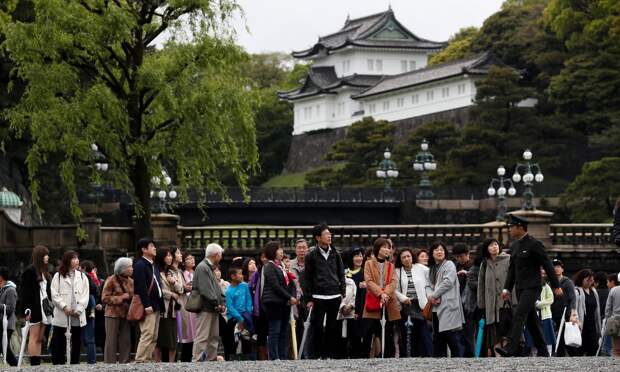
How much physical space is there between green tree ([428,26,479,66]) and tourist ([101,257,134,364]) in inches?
3023

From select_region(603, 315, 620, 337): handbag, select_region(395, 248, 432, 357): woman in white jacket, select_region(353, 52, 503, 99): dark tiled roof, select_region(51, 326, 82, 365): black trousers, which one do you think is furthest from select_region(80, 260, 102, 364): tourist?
select_region(353, 52, 503, 99): dark tiled roof

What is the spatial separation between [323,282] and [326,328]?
55 centimetres

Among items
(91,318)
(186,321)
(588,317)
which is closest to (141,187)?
(91,318)

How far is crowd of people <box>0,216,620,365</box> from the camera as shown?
18594mm

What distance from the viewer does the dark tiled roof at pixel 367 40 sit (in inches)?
4422

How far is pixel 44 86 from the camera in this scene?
31.8 metres

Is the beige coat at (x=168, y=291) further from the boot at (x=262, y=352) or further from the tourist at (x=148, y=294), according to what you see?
the boot at (x=262, y=352)

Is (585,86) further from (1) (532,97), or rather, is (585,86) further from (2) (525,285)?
(2) (525,285)

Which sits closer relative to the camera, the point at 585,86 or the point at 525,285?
the point at 525,285

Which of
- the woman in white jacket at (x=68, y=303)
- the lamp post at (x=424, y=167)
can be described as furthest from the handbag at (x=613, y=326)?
the lamp post at (x=424, y=167)

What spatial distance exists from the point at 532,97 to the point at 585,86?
217 inches

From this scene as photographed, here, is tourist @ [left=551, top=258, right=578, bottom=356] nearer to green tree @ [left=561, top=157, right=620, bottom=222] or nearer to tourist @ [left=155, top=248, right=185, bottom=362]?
tourist @ [left=155, top=248, right=185, bottom=362]

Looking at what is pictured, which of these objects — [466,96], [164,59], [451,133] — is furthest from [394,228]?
[466,96]

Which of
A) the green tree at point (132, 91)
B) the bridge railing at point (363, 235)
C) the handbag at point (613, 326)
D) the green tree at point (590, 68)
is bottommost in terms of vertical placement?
the handbag at point (613, 326)
